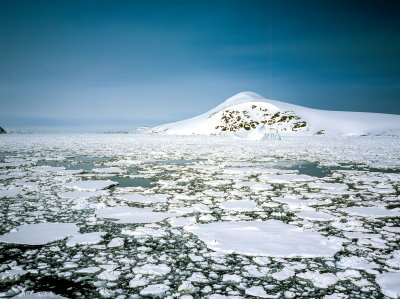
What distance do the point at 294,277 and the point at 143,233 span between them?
1729 mm

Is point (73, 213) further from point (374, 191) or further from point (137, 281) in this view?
point (374, 191)

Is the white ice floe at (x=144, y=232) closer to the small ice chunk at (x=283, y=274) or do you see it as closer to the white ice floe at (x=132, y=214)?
the white ice floe at (x=132, y=214)

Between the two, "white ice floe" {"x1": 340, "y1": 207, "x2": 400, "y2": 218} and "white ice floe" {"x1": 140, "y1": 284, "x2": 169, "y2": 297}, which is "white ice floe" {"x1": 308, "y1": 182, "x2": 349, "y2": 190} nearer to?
"white ice floe" {"x1": 340, "y1": 207, "x2": 400, "y2": 218}

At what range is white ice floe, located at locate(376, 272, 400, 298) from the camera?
6.77ft

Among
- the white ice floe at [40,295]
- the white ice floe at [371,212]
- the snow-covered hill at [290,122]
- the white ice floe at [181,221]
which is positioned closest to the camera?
the white ice floe at [40,295]

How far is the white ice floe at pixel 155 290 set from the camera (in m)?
2.06

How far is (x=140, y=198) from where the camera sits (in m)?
5.00

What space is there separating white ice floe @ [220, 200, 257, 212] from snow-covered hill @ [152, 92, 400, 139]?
37.7 meters

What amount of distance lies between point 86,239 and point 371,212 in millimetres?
3865

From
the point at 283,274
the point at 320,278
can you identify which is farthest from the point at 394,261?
the point at 283,274

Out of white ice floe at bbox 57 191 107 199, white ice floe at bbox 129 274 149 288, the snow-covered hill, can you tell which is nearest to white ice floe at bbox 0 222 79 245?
white ice floe at bbox 129 274 149 288

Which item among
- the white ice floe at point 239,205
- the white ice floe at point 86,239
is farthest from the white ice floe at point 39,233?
the white ice floe at point 239,205

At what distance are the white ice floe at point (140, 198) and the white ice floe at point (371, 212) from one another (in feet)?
9.59

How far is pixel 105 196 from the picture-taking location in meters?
5.17
